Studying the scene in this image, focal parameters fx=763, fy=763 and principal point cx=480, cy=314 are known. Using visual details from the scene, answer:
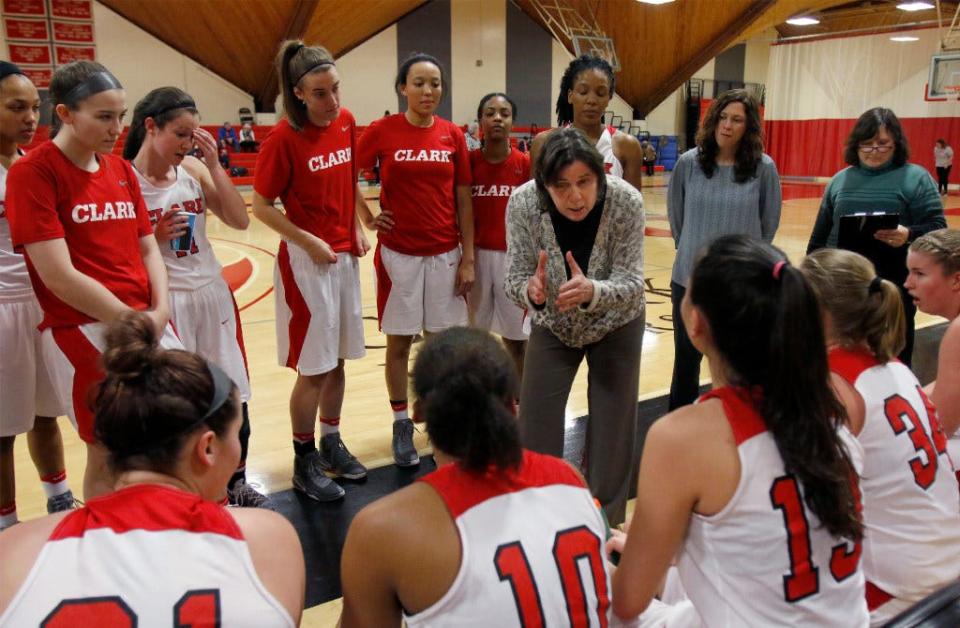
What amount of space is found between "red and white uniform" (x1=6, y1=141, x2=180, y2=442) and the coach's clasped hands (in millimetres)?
1281

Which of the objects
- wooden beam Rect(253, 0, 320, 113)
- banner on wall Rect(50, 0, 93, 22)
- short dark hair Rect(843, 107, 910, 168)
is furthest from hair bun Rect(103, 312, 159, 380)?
banner on wall Rect(50, 0, 93, 22)

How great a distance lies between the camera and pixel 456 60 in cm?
2189

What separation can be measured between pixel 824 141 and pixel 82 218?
2546 centimetres

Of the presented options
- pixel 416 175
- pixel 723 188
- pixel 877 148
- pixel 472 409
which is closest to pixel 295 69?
pixel 416 175

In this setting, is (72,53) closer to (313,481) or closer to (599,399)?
(313,481)

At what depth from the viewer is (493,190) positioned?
12.7 feet

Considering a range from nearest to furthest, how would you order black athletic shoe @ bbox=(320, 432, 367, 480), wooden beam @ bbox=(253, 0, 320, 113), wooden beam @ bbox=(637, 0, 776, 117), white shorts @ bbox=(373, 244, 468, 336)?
black athletic shoe @ bbox=(320, 432, 367, 480)
white shorts @ bbox=(373, 244, 468, 336)
wooden beam @ bbox=(253, 0, 320, 113)
wooden beam @ bbox=(637, 0, 776, 117)

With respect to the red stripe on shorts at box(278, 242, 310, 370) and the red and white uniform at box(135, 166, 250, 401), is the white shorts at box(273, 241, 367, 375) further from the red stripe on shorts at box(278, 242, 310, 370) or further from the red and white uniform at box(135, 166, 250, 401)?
the red and white uniform at box(135, 166, 250, 401)

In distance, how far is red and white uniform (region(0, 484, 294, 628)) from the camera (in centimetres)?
111

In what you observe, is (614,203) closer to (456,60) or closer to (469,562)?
(469,562)

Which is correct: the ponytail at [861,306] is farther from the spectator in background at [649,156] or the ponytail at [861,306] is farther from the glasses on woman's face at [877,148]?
the spectator in background at [649,156]

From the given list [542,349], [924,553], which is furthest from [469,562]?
[542,349]

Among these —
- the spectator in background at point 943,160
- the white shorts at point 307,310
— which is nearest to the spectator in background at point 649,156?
the spectator in background at point 943,160

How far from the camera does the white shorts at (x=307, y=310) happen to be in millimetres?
3355
